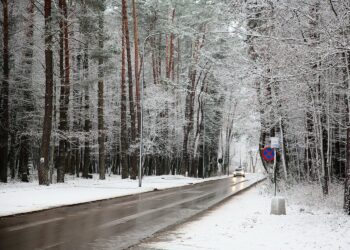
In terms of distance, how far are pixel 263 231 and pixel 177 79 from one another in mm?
41289

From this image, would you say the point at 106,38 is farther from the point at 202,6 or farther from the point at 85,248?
the point at 85,248

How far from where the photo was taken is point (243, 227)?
35.3ft

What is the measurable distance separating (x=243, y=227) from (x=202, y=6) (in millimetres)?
33137

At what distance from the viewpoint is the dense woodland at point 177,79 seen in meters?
11.3

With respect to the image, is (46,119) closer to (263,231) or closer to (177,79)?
(263,231)

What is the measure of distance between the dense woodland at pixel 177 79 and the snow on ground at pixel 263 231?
2162 millimetres

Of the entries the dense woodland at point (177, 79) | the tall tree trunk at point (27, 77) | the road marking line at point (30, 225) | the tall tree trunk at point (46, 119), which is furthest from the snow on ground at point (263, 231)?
the tall tree trunk at point (27, 77)

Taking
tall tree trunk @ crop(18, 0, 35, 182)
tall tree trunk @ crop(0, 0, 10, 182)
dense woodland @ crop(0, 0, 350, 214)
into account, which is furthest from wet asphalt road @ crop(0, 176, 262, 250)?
tall tree trunk @ crop(18, 0, 35, 182)

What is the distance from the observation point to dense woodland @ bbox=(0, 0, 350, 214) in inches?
445

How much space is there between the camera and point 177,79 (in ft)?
165

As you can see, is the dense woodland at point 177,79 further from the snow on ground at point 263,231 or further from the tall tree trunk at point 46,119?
the snow on ground at point 263,231

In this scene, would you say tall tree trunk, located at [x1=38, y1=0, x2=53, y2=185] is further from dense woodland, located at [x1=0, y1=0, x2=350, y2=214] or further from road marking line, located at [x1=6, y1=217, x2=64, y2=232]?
road marking line, located at [x1=6, y1=217, x2=64, y2=232]

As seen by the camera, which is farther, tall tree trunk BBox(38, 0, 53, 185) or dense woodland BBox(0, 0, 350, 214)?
tall tree trunk BBox(38, 0, 53, 185)

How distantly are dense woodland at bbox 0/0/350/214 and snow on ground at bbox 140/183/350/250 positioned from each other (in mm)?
2162
